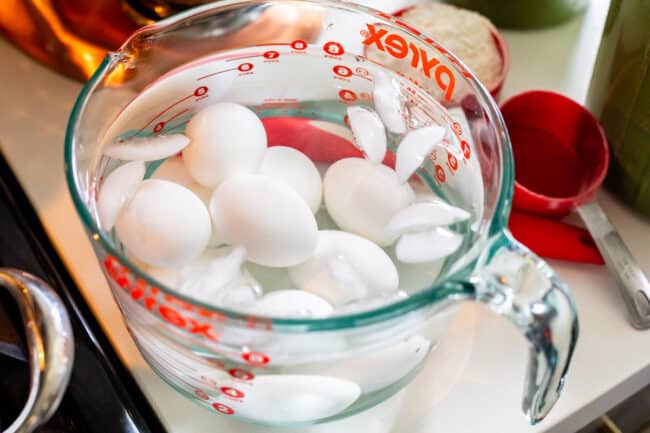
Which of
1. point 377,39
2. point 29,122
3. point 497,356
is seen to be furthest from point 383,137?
point 29,122

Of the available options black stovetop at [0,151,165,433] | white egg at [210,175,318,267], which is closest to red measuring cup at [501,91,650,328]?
white egg at [210,175,318,267]

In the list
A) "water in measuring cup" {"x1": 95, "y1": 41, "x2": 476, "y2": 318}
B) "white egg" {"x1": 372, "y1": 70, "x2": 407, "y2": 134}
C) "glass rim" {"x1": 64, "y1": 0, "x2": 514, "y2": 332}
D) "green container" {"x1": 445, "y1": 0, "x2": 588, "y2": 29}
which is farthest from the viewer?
"green container" {"x1": 445, "y1": 0, "x2": 588, "y2": 29}

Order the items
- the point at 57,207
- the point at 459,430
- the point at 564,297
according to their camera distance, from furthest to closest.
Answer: the point at 57,207
the point at 459,430
the point at 564,297

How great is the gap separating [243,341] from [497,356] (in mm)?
233

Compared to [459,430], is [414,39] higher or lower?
higher

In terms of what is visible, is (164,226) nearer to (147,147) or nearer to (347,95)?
(147,147)

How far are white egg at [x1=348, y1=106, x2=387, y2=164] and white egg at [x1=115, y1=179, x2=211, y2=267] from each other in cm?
14

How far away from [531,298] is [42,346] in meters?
0.28

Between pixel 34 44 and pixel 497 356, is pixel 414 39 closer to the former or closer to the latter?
pixel 497 356

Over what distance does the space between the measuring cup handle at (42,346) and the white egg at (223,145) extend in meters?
0.13

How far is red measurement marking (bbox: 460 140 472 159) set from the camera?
1.79 ft

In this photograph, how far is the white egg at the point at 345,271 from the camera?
0.49 m

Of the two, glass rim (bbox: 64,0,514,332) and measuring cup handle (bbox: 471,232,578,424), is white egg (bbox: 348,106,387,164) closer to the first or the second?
glass rim (bbox: 64,0,514,332)

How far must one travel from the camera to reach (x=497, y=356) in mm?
575
